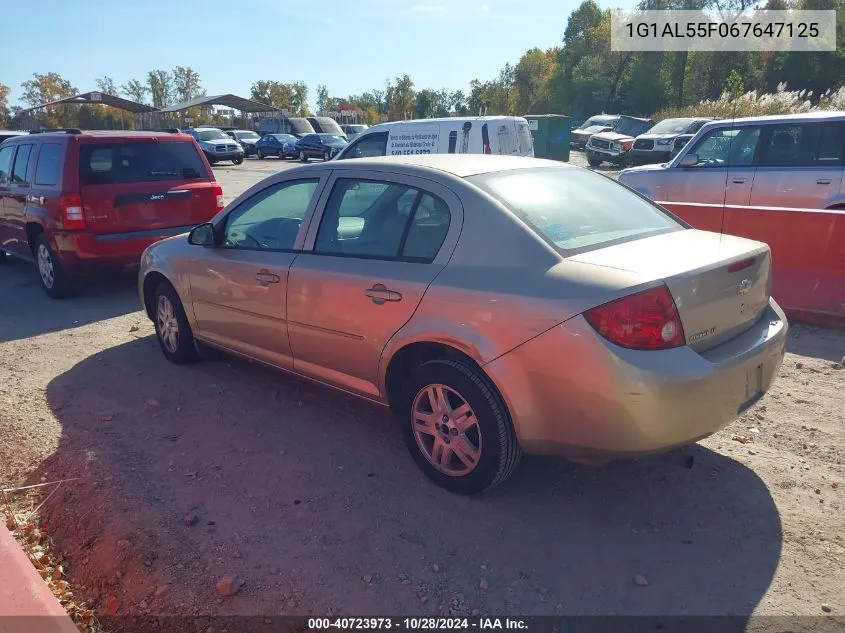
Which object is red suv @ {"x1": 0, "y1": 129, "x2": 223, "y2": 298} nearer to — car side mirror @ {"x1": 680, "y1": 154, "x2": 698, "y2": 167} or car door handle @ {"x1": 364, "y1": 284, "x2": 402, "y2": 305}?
car door handle @ {"x1": 364, "y1": 284, "x2": 402, "y2": 305}

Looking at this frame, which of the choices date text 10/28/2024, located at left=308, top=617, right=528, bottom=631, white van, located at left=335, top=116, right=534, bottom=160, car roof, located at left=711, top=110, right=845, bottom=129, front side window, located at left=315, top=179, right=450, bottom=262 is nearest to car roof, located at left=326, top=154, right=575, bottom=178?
front side window, located at left=315, top=179, right=450, bottom=262

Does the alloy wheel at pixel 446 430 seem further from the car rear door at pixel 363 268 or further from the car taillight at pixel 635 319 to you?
the car taillight at pixel 635 319

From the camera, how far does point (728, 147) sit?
8461 millimetres

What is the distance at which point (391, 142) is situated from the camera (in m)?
11.5

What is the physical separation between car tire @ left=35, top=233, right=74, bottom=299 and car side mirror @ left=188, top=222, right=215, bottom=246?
3526 millimetres

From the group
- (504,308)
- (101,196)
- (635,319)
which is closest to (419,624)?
(504,308)

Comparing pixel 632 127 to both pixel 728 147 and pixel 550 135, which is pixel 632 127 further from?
pixel 728 147

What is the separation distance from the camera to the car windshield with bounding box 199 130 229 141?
34.3 metres

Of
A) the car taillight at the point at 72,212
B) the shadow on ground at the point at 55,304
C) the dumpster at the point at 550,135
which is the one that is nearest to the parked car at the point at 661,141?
the dumpster at the point at 550,135

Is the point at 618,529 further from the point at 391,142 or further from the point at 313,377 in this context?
the point at 391,142

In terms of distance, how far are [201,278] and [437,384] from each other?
7.84 feet

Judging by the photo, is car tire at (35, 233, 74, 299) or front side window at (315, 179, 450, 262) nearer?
front side window at (315, 179, 450, 262)

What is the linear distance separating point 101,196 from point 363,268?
485cm

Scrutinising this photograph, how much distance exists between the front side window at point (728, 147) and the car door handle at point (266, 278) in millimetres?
6566
